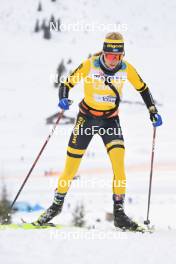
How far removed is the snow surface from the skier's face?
1741 mm

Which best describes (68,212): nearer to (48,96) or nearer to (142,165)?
(142,165)

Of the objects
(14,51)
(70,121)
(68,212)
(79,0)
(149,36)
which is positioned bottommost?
(68,212)

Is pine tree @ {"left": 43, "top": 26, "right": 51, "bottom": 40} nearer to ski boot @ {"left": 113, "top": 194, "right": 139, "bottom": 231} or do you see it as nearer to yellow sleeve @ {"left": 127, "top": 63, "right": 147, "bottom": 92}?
yellow sleeve @ {"left": 127, "top": 63, "right": 147, "bottom": 92}

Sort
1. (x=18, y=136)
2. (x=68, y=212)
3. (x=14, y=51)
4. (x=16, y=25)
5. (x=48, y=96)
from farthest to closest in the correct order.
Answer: (x=16, y=25) < (x=14, y=51) < (x=48, y=96) < (x=18, y=136) < (x=68, y=212)

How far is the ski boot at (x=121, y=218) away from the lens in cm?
773

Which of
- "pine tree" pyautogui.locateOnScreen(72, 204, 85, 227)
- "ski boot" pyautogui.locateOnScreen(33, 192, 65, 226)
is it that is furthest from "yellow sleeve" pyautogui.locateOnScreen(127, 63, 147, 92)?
"pine tree" pyautogui.locateOnScreen(72, 204, 85, 227)

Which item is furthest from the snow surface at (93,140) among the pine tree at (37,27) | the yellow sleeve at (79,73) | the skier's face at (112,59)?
the skier's face at (112,59)

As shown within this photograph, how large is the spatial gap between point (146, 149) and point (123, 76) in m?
51.8

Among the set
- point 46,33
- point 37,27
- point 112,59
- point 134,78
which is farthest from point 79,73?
point 37,27

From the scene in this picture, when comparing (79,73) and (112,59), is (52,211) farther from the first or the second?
(112,59)

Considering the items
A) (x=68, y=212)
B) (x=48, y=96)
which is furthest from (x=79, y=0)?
(x=68, y=212)

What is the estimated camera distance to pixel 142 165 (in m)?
53.7

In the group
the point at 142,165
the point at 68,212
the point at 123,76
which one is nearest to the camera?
the point at 123,76

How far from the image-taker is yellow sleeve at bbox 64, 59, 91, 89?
7656 millimetres
